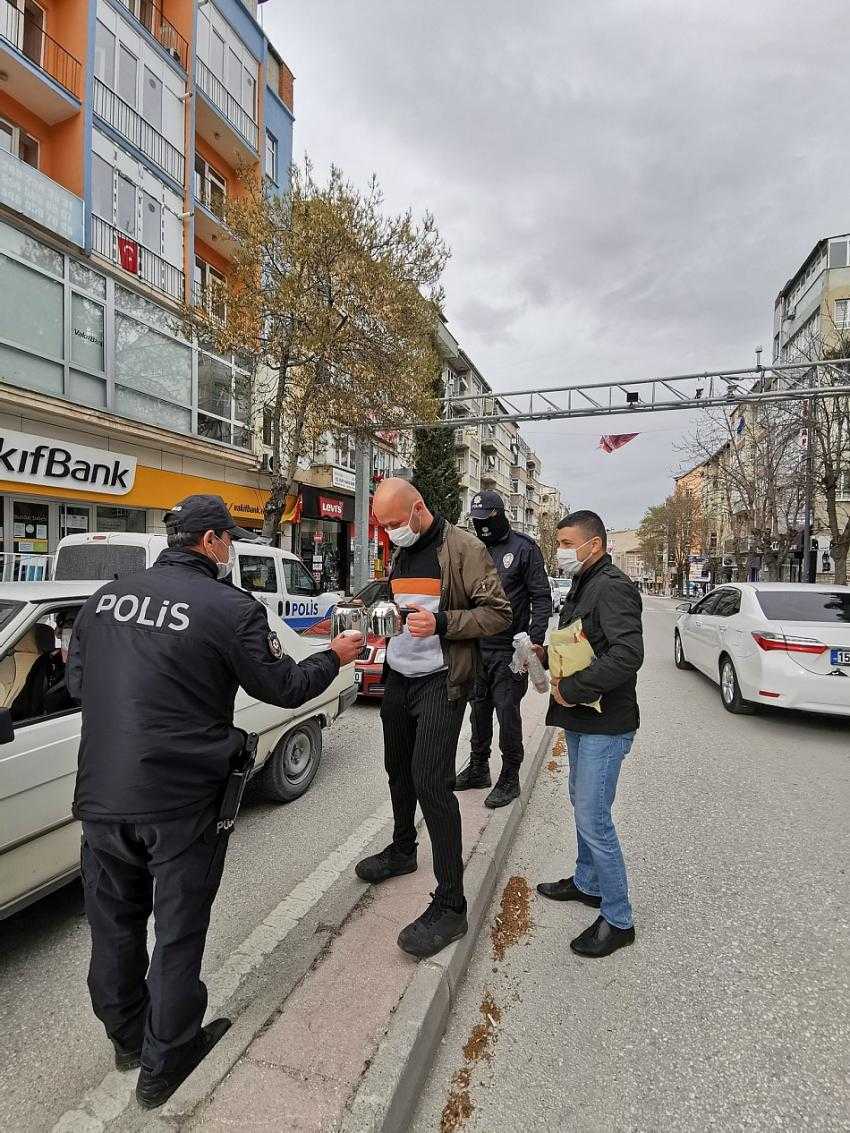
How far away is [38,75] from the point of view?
35.7 ft

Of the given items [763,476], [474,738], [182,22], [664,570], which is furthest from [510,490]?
[474,738]

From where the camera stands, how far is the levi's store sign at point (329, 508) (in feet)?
69.3

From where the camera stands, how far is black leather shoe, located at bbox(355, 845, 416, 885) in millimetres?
2934

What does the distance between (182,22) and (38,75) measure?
19.7 feet

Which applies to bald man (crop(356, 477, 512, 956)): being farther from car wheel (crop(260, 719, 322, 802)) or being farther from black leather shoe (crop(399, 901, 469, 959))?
car wheel (crop(260, 719, 322, 802))

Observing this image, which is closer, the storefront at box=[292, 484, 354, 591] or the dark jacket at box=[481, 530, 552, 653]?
the dark jacket at box=[481, 530, 552, 653]

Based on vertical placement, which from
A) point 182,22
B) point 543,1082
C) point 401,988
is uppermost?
point 182,22

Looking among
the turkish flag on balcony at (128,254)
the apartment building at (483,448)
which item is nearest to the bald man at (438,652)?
the turkish flag on balcony at (128,254)

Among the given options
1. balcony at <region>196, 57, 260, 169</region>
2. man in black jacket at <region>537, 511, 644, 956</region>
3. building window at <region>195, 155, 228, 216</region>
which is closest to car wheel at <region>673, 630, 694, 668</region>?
man in black jacket at <region>537, 511, 644, 956</region>

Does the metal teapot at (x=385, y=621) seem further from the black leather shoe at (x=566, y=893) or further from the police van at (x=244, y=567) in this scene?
the police van at (x=244, y=567)

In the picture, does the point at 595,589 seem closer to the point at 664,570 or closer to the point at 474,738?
the point at 474,738

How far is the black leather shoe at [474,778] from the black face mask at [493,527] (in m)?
1.62

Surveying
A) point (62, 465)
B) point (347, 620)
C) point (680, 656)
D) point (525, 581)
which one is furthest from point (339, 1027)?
point (62, 465)

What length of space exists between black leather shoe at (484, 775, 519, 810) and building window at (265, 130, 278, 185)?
65.5ft
